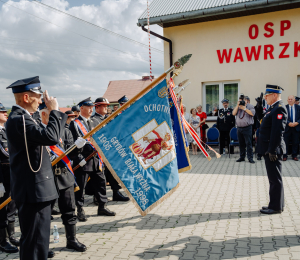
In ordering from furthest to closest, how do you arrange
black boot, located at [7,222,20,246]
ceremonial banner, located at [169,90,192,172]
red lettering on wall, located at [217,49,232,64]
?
red lettering on wall, located at [217,49,232,64]
ceremonial banner, located at [169,90,192,172]
black boot, located at [7,222,20,246]

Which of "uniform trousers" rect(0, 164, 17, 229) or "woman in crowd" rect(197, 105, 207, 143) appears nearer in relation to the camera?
"uniform trousers" rect(0, 164, 17, 229)

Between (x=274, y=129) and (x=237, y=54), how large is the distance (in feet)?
26.0

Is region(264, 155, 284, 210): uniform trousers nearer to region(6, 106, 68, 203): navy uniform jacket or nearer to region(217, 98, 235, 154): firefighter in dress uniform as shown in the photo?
region(6, 106, 68, 203): navy uniform jacket

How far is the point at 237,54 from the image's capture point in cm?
1222

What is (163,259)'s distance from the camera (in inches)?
143

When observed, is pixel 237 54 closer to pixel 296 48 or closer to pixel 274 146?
pixel 296 48

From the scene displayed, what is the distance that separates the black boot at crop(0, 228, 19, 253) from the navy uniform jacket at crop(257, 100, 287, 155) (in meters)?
4.08

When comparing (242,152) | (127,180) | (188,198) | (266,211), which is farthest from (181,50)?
(127,180)

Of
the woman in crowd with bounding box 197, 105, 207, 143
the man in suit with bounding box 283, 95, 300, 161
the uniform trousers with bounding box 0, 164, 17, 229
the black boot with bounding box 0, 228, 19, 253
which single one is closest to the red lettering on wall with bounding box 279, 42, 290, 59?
the man in suit with bounding box 283, 95, 300, 161

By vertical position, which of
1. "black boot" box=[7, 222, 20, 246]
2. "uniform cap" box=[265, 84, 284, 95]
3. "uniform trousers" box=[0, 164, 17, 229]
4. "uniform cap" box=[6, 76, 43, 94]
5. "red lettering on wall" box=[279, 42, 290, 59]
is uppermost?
"red lettering on wall" box=[279, 42, 290, 59]

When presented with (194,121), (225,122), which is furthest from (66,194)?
(194,121)

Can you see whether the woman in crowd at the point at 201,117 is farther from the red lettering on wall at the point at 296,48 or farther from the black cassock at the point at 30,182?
the black cassock at the point at 30,182

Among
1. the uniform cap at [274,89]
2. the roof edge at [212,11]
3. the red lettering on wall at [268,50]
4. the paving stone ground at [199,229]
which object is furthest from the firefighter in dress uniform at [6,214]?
the red lettering on wall at [268,50]

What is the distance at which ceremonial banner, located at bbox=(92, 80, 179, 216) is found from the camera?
3645 mm
